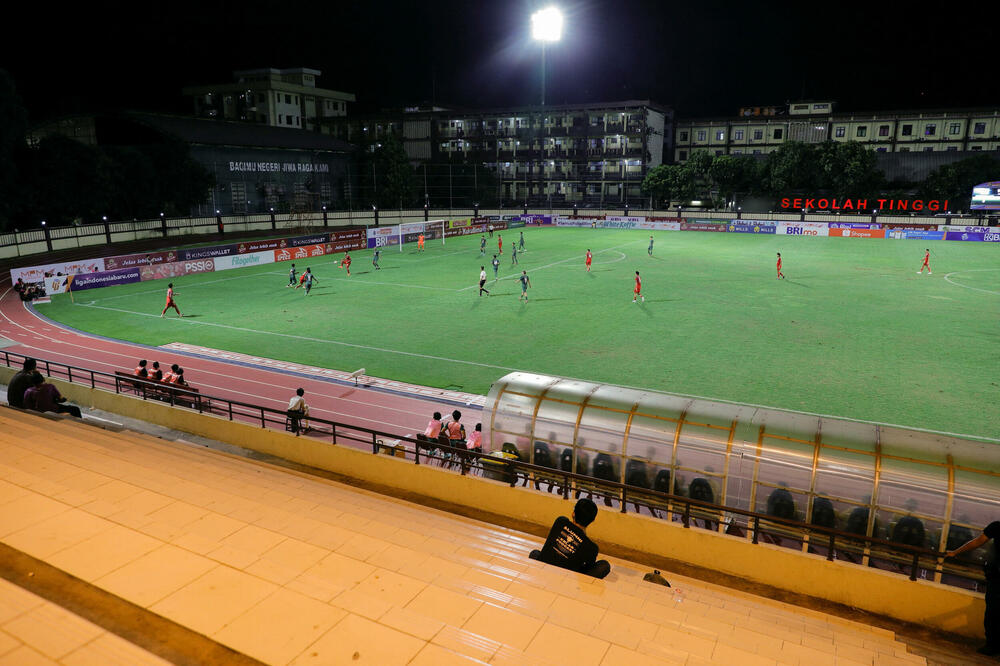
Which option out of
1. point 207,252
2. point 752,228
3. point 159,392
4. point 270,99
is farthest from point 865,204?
point 270,99

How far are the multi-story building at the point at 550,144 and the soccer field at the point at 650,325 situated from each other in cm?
4980

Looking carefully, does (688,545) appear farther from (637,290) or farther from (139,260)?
(139,260)

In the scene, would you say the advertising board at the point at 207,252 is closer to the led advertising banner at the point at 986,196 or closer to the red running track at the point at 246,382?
the red running track at the point at 246,382

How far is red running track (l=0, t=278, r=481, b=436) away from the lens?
59.8 feet

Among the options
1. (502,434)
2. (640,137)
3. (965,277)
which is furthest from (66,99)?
(965,277)

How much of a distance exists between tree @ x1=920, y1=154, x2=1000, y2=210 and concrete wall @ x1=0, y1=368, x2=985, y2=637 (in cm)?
8560

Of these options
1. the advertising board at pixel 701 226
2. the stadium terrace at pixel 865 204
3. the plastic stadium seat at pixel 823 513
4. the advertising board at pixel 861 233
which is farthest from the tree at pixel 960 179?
the plastic stadium seat at pixel 823 513

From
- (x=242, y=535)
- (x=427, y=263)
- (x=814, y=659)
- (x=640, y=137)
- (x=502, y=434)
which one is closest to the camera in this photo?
(x=814, y=659)

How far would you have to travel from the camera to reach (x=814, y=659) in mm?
5906

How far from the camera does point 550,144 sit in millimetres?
99375

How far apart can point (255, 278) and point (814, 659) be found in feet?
142

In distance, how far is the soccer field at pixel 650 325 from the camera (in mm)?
20562

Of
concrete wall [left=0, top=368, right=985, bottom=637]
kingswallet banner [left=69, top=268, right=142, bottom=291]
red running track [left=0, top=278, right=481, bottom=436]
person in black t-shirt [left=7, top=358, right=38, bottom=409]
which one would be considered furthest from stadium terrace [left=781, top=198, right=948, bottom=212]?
person in black t-shirt [left=7, top=358, right=38, bottom=409]

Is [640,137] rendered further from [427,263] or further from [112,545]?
[112,545]
